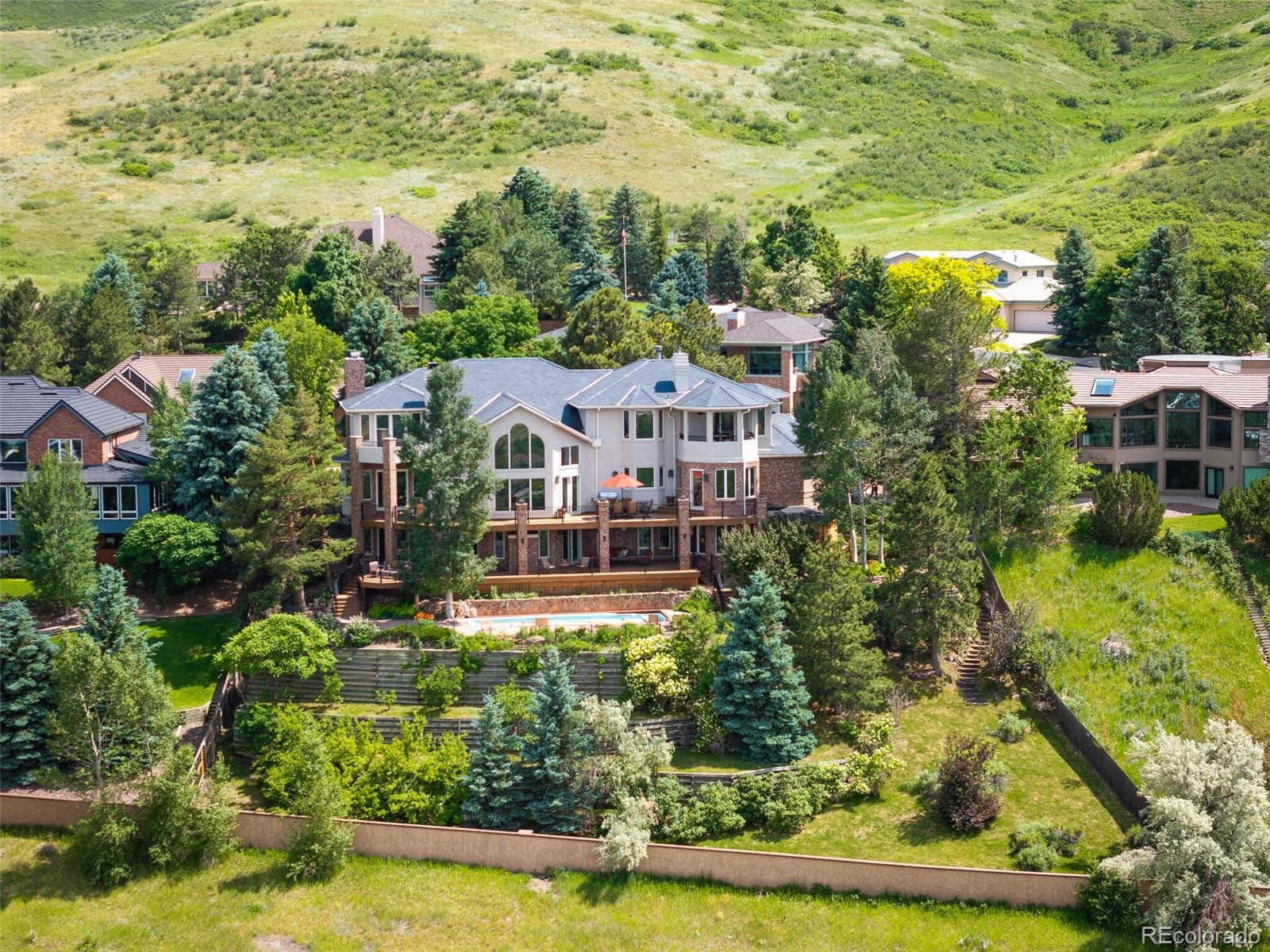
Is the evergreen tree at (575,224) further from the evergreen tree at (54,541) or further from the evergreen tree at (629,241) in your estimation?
the evergreen tree at (54,541)

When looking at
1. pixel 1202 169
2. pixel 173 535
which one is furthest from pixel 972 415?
pixel 1202 169

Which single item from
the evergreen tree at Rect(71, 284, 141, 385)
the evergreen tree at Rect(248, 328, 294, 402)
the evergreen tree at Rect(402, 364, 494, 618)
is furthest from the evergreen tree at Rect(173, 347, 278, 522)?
the evergreen tree at Rect(71, 284, 141, 385)

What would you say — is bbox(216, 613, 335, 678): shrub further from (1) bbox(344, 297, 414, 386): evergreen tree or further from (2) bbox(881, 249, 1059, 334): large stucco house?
(2) bbox(881, 249, 1059, 334): large stucco house

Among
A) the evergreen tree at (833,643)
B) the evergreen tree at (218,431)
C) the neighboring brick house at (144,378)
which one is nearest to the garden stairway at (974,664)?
the evergreen tree at (833,643)

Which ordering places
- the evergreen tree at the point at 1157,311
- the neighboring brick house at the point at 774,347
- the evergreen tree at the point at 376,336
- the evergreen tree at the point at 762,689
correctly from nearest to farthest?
the evergreen tree at the point at 762,689, the evergreen tree at the point at 376,336, the neighboring brick house at the point at 774,347, the evergreen tree at the point at 1157,311

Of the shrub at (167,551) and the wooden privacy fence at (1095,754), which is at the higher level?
the shrub at (167,551)

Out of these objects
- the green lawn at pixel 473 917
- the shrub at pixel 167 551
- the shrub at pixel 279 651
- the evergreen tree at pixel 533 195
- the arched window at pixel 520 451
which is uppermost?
the evergreen tree at pixel 533 195
